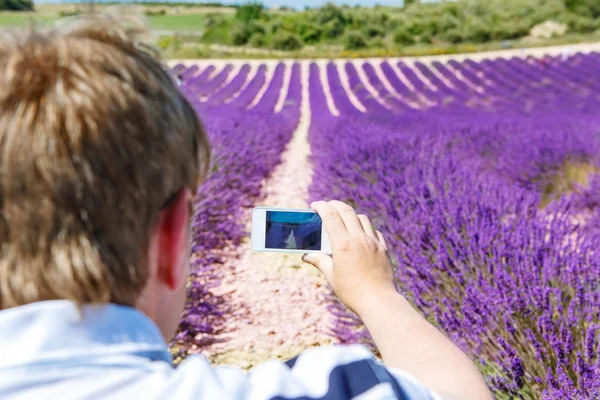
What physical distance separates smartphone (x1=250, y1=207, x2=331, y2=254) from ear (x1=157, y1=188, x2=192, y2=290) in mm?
479

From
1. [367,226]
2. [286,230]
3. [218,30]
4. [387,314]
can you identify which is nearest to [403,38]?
[218,30]

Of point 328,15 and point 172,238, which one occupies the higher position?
point 328,15

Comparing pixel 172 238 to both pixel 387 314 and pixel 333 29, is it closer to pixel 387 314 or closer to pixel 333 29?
pixel 387 314

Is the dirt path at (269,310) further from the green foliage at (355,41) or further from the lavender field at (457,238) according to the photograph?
the green foliage at (355,41)

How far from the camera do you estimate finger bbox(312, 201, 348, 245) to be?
82cm

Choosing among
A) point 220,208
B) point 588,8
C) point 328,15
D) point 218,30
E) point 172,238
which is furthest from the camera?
point 328,15

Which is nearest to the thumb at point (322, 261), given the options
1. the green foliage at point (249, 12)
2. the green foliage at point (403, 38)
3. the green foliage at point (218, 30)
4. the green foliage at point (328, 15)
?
the green foliage at point (403, 38)

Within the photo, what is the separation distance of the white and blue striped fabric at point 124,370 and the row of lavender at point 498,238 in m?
1.13

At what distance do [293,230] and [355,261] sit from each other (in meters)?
0.41

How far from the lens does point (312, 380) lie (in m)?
0.58

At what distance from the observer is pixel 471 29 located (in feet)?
101

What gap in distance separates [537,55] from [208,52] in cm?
1532

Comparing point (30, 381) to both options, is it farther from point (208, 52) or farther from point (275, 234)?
point (208, 52)

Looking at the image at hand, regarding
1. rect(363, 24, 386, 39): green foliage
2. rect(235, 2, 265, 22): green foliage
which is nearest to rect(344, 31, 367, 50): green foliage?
rect(363, 24, 386, 39): green foliage
